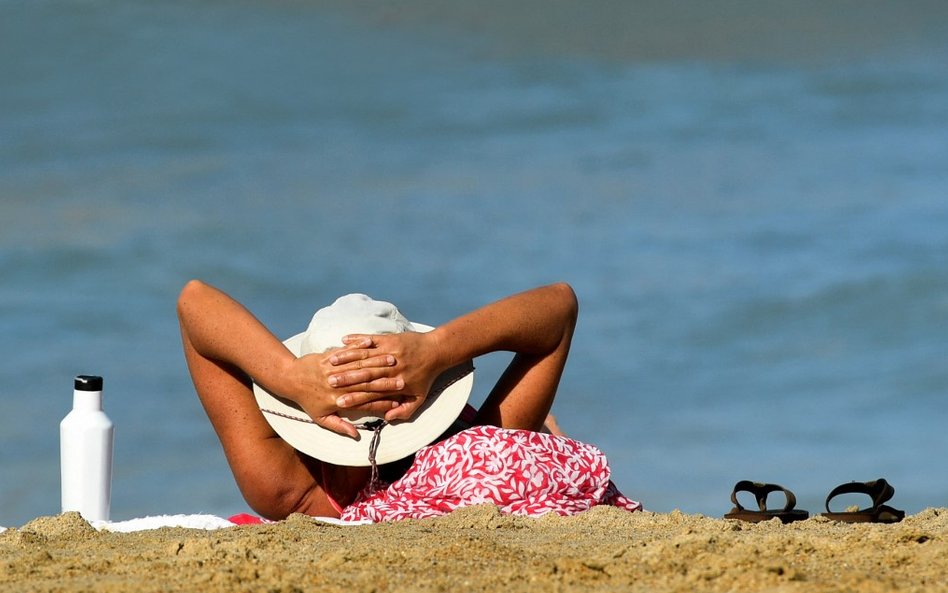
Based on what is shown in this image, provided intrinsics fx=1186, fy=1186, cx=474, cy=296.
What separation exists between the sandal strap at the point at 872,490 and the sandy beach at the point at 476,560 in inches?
27.8

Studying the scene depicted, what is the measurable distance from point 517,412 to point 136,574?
7.46 feet

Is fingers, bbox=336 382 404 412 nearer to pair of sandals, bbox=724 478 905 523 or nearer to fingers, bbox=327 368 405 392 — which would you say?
fingers, bbox=327 368 405 392

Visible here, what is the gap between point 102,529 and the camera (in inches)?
133

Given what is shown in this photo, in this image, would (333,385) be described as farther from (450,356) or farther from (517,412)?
(517,412)

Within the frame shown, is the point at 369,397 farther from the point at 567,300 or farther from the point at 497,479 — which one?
the point at 567,300

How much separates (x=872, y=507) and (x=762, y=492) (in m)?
0.35

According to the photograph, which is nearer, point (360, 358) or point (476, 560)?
point (476, 560)

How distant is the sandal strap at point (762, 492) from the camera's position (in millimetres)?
3750

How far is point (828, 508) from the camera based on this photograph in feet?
12.6

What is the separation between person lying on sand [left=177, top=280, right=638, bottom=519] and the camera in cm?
391

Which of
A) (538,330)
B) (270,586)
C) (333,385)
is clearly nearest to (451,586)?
(270,586)

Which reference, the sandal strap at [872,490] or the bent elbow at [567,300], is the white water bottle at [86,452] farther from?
the sandal strap at [872,490]

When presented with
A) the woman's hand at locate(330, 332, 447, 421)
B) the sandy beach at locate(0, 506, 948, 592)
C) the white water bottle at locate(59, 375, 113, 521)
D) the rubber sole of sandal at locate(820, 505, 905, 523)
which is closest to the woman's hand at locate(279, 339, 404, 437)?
the woman's hand at locate(330, 332, 447, 421)

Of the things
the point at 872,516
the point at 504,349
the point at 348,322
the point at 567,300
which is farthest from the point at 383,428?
the point at 872,516
